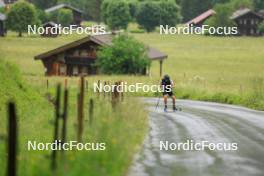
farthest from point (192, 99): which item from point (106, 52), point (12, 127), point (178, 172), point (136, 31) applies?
point (136, 31)

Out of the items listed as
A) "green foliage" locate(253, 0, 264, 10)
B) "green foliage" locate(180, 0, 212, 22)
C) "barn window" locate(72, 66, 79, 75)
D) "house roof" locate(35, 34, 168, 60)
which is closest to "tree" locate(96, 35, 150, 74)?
"house roof" locate(35, 34, 168, 60)

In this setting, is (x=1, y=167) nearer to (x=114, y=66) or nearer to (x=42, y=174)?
(x=42, y=174)

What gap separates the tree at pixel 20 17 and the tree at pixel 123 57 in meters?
49.8

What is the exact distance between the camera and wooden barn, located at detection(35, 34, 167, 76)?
169 ft

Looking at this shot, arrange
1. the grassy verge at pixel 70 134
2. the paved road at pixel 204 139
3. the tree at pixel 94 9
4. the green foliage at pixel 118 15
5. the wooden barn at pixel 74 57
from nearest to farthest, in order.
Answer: the grassy verge at pixel 70 134 → the paved road at pixel 204 139 → the wooden barn at pixel 74 57 → the green foliage at pixel 118 15 → the tree at pixel 94 9

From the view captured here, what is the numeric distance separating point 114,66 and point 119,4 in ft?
259

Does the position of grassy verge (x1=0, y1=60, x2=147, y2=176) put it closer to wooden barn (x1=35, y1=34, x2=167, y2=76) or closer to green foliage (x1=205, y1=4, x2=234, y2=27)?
wooden barn (x1=35, y1=34, x2=167, y2=76)

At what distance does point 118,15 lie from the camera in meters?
125

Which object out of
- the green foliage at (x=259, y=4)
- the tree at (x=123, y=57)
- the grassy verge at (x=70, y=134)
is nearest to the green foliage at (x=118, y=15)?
the green foliage at (x=259, y=4)

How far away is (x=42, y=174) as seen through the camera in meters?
9.26

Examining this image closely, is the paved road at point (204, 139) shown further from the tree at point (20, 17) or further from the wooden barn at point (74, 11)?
the wooden barn at point (74, 11)

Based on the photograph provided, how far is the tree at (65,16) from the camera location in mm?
A: 120375

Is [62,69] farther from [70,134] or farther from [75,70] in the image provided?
[70,134]

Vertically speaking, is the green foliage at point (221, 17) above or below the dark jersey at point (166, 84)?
above
